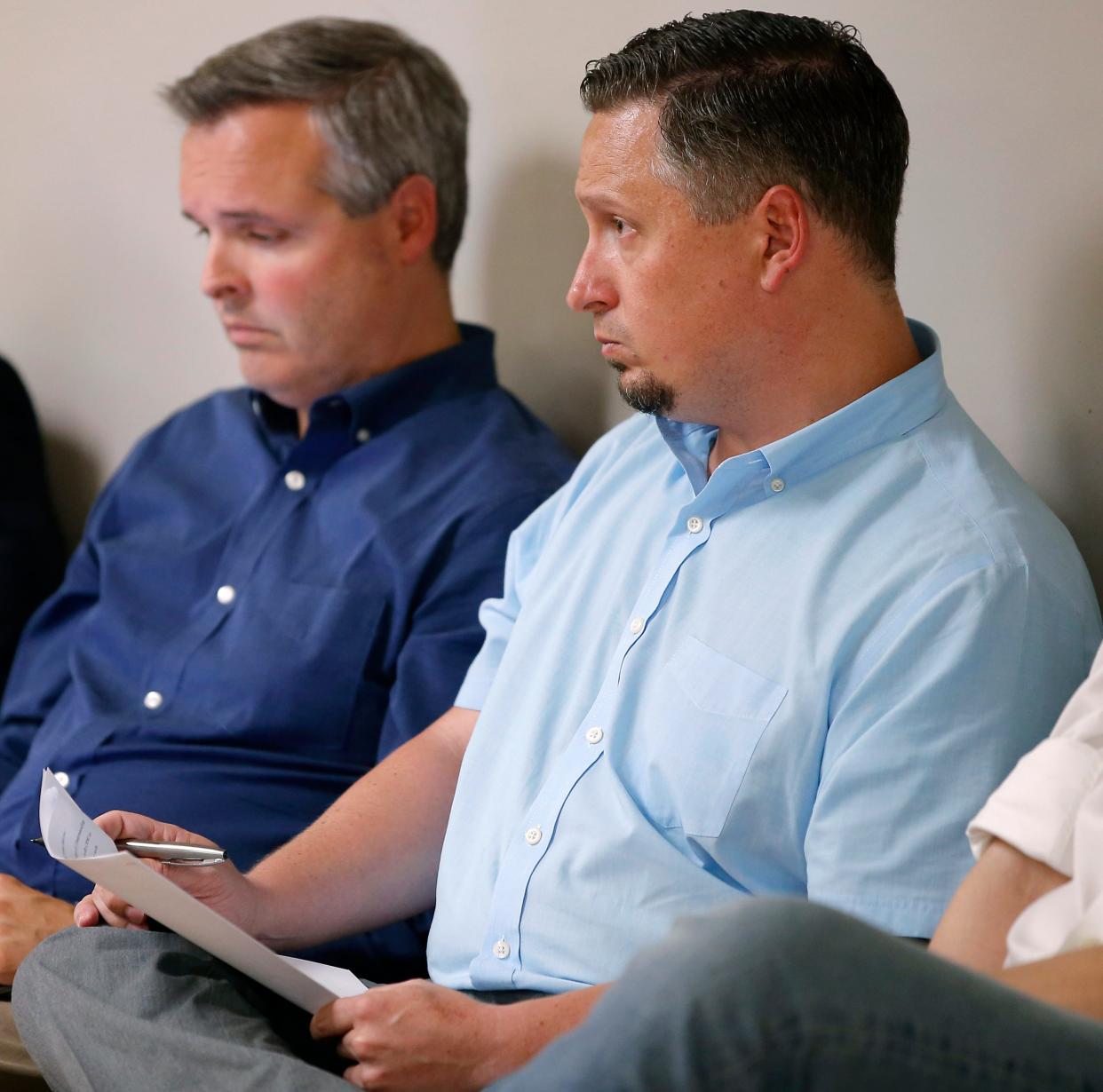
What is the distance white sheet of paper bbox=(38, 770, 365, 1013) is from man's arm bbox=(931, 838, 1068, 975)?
55 cm

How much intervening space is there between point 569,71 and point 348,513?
68 centimetres

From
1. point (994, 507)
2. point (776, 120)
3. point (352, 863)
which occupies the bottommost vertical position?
point (352, 863)

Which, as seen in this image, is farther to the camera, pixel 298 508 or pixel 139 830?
pixel 298 508

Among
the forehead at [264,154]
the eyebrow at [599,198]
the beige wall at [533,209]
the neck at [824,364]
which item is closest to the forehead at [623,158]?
the eyebrow at [599,198]

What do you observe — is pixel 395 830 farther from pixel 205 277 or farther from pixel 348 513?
pixel 205 277

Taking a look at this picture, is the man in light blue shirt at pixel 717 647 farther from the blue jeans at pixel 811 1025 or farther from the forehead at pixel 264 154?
the forehead at pixel 264 154

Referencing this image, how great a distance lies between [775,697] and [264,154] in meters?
1.12

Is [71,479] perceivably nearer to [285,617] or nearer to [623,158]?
[285,617]

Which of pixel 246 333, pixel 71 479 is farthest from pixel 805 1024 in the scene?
pixel 71 479

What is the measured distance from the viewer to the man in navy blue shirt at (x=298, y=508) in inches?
71.6

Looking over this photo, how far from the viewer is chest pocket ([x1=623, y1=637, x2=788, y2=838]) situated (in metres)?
1.27

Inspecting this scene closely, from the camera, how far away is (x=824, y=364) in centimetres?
138

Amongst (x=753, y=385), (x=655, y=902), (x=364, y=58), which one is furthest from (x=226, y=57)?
(x=655, y=902)

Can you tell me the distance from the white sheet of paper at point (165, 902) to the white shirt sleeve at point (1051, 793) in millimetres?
586
